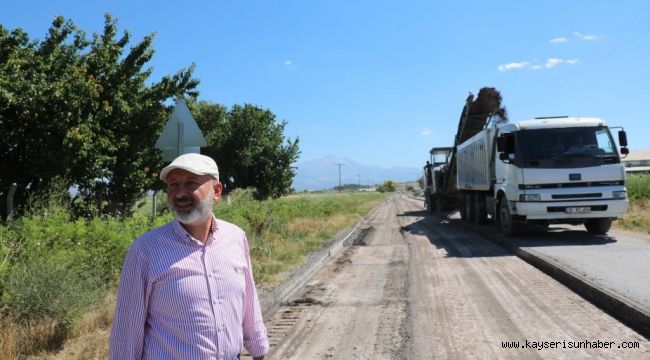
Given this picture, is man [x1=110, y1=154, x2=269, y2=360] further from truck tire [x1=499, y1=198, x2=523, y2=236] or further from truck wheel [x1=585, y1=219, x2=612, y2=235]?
truck wheel [x1=585, y1=219, x2=612, y2=235]

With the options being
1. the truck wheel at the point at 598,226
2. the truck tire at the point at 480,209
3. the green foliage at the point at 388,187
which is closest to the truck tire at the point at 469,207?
the truck tire at the point at 480,209

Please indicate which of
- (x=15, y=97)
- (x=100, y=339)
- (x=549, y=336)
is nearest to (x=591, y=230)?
(x=549, y=336)

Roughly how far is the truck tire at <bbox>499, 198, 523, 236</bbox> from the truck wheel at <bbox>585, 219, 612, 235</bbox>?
1987 mm

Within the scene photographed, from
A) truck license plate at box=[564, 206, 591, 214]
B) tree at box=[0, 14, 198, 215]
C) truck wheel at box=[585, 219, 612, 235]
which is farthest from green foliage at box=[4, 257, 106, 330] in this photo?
truck wheel at box=[585, 219, 612, 235]

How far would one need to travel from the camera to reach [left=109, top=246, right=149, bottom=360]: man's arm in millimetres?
2465

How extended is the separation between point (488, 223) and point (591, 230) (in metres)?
5.09

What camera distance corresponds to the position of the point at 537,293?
25.5 ft

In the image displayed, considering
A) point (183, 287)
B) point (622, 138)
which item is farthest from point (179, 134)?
point (622, 138)

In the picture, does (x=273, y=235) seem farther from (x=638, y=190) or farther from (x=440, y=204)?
A: (x=638, y=190)

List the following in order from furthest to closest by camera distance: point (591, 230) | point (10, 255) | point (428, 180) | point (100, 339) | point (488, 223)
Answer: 1. point (428, 180)
2. point (488, 223)
3. point (591, 230)
4. point (10, 255)
5. point (100, 339)

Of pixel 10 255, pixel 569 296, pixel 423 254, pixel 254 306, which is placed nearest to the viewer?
pixel 254 306

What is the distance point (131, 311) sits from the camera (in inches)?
97.4

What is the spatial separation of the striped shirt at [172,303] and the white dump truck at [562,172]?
11887mm

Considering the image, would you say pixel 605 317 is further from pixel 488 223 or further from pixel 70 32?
pixel 70 32
